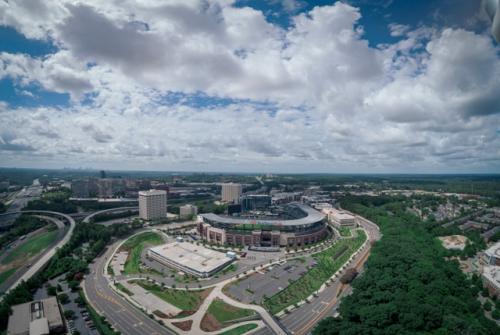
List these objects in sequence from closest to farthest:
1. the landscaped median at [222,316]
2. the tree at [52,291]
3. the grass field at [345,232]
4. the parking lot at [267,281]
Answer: the landscaped median at [222,316], the tree at [52,291], the parking lot at [267,281], the grass field at [345,232]

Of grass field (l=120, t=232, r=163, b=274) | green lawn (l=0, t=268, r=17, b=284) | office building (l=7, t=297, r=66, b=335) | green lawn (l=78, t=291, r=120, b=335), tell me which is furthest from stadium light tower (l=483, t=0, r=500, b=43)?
green lawn (l=0, t=268, r=17, b=284)

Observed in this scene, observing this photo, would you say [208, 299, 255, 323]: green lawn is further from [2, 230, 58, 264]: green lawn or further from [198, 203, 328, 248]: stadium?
[2, 230, 58, 264]: green lawn

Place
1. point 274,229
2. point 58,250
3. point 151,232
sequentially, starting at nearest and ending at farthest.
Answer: point 58,250
point 274,229
point 151,232

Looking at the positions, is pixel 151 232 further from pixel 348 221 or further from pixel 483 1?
pixel 483 1

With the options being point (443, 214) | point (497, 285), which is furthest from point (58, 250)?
point (443, 214)

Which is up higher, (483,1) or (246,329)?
(483,1)

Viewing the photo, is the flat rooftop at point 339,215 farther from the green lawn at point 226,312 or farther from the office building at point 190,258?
the green lawn at point 226,312

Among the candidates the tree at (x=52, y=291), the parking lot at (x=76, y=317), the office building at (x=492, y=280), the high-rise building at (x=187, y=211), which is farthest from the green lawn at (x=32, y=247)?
the office building at (x=492, y=280)
